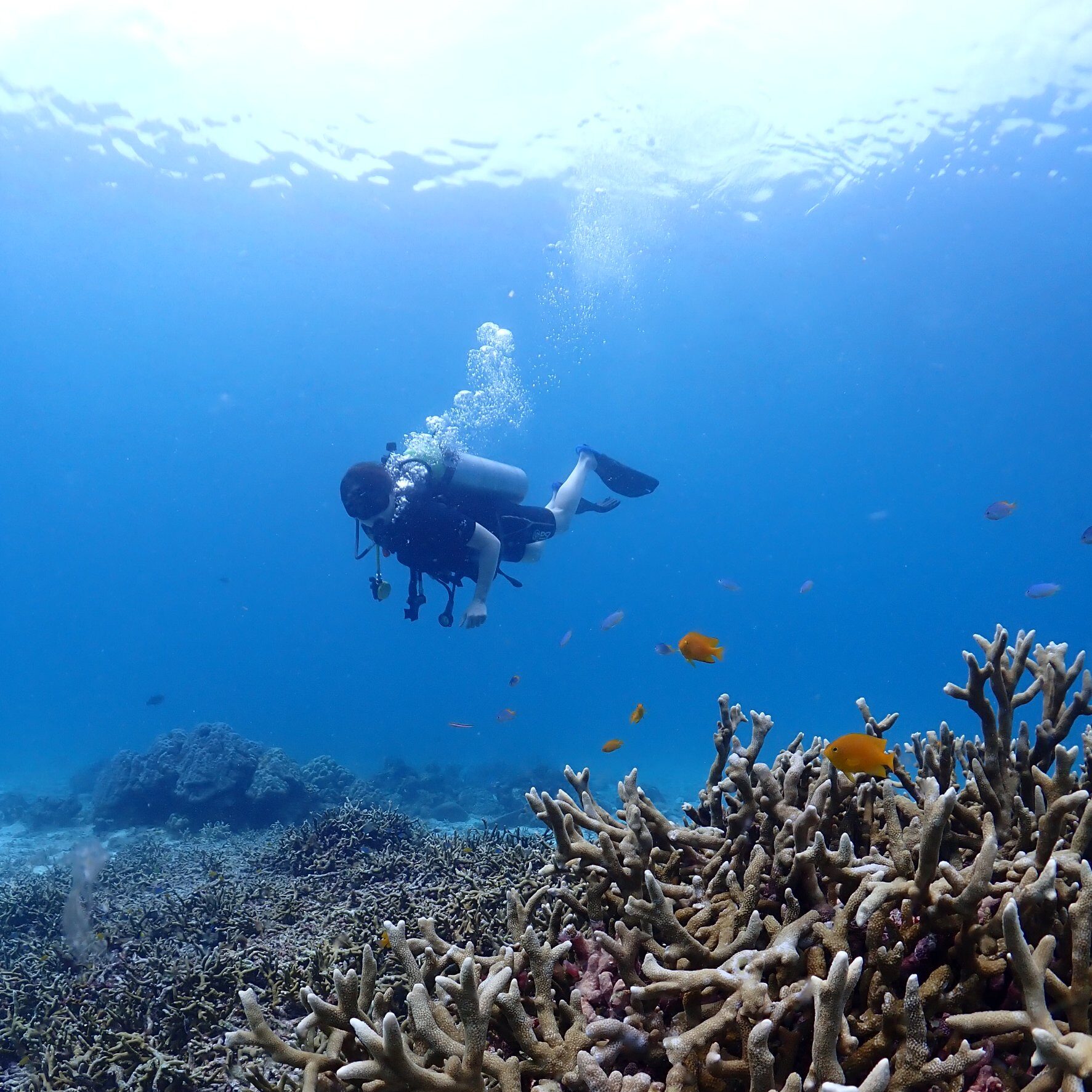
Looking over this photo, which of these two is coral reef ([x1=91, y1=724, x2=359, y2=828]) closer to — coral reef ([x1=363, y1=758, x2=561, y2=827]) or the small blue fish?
coral reef ([x1=363, y1=758, x2=561, y2=827])

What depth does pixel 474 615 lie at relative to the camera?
887 centimetres

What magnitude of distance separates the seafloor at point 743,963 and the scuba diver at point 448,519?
528cm

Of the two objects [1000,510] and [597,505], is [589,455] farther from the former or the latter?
[1000,510]

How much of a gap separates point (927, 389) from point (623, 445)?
46.7m

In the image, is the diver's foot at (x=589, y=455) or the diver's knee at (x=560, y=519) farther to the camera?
the diver's foot at (x=589, y=455)

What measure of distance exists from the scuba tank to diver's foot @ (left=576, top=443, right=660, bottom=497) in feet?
8.96

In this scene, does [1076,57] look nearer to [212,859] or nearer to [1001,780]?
[1001,780]

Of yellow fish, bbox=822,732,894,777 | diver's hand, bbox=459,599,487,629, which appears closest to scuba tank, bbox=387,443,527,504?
diver's hand, bbox=459,599,487,629

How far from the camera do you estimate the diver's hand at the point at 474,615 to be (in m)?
8.77

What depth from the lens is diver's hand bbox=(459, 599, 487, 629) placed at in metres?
8.77

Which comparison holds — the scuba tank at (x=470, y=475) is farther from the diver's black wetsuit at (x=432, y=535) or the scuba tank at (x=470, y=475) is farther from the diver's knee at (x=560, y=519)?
the diver's knee at (x=560, y=519)

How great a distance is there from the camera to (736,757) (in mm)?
2637

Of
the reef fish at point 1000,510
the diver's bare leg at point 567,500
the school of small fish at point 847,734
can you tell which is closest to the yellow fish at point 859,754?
the school of small fish at point 847,734

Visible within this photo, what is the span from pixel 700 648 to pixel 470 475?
6405mm
